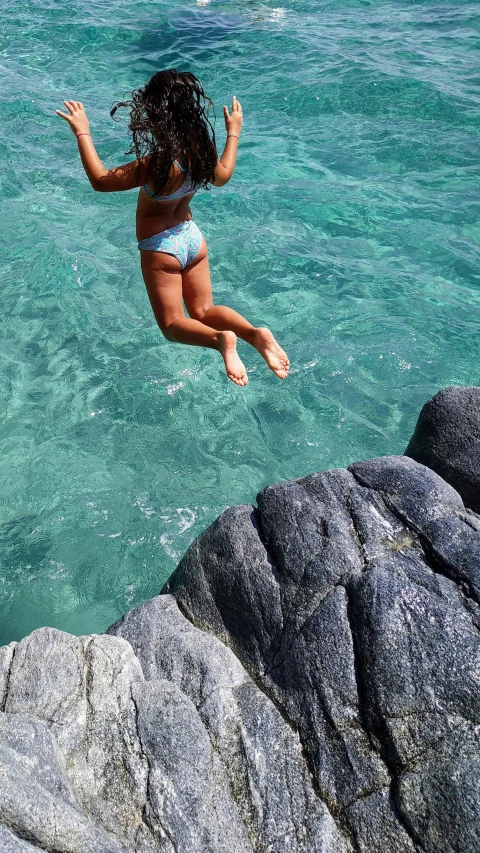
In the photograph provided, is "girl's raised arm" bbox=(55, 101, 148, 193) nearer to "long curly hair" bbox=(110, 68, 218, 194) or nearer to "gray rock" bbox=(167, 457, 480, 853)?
"long curly hair" bbox=(110, 68, 218, 194)

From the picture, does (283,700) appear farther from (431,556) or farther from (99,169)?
(99,169)

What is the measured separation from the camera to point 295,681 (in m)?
3.73

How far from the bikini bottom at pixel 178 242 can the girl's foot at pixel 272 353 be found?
1032 mm

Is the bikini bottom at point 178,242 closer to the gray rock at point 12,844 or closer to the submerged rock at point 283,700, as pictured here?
the submerged rock at point 283,700

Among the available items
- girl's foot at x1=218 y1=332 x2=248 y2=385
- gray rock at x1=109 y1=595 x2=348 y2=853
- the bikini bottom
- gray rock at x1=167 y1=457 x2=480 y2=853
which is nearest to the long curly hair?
the bikini bottom

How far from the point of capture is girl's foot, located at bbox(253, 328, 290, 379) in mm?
4531

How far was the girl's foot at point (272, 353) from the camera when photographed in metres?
4.53

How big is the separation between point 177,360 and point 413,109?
262 inches

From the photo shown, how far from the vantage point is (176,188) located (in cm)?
514

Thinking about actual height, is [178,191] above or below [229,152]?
below

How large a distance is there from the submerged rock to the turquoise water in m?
2.14

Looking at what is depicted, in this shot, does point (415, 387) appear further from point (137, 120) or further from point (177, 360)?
point (137, 120)

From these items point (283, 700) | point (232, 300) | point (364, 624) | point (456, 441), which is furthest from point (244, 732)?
point (232, 300)

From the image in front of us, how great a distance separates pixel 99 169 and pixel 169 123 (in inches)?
20.5
